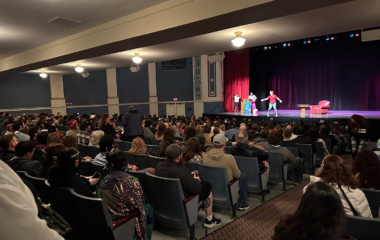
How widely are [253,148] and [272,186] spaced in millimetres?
1133

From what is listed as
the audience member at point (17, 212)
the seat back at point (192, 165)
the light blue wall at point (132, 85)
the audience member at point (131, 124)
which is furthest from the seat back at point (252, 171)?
the light blue wall at point (132, 85)

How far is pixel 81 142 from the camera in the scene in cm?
525

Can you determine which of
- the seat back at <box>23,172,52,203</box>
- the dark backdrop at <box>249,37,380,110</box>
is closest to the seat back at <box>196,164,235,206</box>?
the seat back at <box>23,172,52,203</box>

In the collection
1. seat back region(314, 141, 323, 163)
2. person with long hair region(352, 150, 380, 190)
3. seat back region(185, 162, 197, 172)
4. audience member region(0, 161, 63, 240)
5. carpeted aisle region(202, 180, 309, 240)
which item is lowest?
carpeted aisle region(202, 180, 309, 240)

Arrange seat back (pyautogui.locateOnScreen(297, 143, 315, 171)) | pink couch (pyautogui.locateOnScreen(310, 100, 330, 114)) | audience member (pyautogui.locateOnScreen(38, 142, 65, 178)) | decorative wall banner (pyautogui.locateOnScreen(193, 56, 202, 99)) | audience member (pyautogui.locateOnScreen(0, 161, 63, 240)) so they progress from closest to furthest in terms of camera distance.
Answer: audience member (pyautogui.locateOnScreen(0, 161, 63, 240)) → audience member (pyautogui.locateOnScreen(38, 142, 65, 178)) → seat back (pyautogui.locateOnScreen(297, 143, 315, 171)) → pink couch (pyautogui.locateOnScreen(310, 100, 330, 114)) → decorative wall banner (pyautogui.locateOnScreen(193, 56, 202, 99))

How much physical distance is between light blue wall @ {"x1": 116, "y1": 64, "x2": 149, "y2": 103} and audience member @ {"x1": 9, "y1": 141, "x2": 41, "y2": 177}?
41.6 ft

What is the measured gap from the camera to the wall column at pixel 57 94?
13.4 metres

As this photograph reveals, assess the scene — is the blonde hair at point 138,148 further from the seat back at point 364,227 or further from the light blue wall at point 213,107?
the light blue wall at point 213,107

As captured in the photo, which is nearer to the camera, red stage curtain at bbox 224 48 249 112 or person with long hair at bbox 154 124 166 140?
person with long hair at bbox 154 124 166 140

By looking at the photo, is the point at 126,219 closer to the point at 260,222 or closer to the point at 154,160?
the point at 154,160

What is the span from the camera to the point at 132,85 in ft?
51.3

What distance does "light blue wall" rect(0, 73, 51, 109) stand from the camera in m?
12.2

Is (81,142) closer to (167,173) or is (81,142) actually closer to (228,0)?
(167,173)

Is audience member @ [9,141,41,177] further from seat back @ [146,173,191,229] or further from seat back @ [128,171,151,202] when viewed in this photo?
seat back @ [146,173,191,229]
